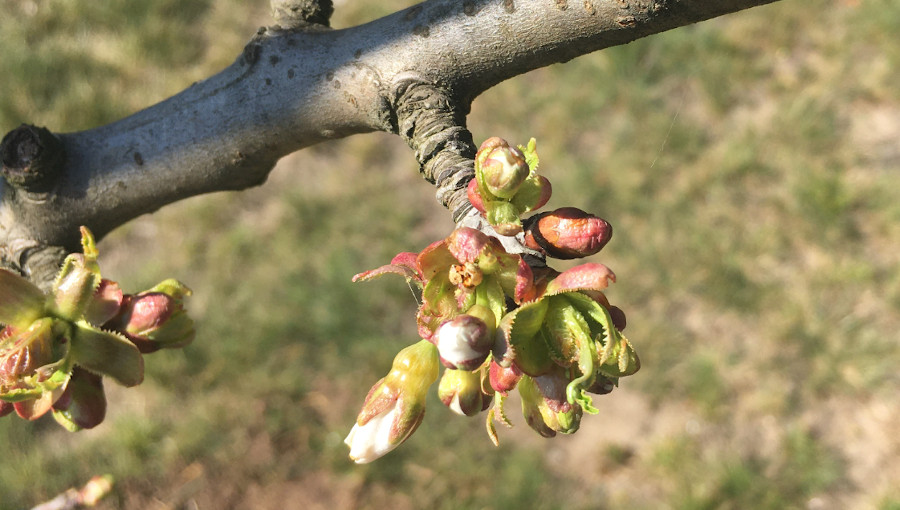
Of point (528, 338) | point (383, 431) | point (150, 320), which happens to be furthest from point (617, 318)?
point (150, 320)

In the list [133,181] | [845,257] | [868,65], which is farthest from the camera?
[868,65]

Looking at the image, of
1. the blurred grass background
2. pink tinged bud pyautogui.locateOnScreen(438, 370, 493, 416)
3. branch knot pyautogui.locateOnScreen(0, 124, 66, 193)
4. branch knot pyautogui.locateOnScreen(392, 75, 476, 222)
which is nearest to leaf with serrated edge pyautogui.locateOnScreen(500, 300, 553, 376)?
pink tinged bud pyautogui.locateOnScreen(438, 370, 493, 416)

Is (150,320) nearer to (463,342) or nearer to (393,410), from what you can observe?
(393,410)

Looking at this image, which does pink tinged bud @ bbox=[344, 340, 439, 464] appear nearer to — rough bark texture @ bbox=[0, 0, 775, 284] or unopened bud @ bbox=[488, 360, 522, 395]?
unopened bud @ bbox=[488, 360, 522, 395]

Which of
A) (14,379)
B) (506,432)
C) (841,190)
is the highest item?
(14,379)

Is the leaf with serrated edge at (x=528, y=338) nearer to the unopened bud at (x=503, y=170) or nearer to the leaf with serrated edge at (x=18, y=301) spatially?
the unopened bud at (x=503, y=170)

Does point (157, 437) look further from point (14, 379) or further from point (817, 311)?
point (817, 311)

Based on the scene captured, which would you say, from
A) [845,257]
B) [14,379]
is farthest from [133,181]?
[845,257]
